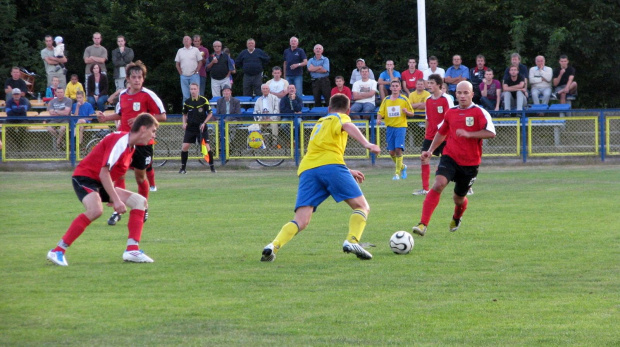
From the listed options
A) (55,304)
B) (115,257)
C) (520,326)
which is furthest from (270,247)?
(520,326)

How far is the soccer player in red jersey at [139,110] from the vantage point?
1204cm

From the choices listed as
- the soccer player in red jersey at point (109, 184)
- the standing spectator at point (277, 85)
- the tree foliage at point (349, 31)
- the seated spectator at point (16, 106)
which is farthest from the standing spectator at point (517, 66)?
the soccer player in red jersey at point (109, 184)

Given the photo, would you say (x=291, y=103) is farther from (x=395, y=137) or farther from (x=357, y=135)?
(x=357, y=135)

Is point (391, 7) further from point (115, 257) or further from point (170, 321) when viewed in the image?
point (170, 321)

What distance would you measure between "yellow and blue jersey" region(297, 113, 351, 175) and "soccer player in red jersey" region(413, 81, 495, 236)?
1.92 m

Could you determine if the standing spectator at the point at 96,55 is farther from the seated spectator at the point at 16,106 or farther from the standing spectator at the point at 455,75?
the standing spectator at the point at 455,75

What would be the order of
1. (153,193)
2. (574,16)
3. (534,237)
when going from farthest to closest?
1. (574,16)
2. (153,193)
3. (534,237)

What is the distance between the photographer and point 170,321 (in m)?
6.28

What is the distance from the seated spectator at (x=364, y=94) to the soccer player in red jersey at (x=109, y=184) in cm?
1532

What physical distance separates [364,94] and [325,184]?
49.6 feet

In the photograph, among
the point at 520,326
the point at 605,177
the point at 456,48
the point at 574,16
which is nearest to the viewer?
the point at 520,326

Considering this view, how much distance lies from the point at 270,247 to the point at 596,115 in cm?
1633

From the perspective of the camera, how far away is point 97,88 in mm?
25266

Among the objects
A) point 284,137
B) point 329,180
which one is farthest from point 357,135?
point 284,137
